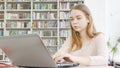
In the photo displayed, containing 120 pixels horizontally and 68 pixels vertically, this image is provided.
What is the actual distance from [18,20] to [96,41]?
450 cm

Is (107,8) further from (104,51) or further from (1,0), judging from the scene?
(104,51)

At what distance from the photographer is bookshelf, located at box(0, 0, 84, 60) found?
582cm

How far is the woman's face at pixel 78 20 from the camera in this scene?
1.59 metres

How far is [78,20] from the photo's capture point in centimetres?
162

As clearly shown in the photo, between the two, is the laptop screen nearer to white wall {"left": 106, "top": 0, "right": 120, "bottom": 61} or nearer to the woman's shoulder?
the woman's shoulder

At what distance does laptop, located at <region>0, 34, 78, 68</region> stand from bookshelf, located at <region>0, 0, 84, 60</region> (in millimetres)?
4596

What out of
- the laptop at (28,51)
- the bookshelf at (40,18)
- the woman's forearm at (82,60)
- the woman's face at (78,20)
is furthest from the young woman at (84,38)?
the bookshelf at (40,18)

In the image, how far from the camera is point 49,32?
5.88 m

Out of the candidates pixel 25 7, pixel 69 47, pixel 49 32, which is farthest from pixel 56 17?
pixel 69 47

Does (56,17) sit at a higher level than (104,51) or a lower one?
higher

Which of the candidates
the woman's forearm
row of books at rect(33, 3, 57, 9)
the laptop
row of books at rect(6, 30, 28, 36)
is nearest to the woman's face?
the woman's forearm

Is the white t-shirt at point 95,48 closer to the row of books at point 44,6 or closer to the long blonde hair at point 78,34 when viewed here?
the long blonde hair at point 78,34

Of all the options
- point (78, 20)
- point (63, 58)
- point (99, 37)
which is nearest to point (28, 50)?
point (63, 58)

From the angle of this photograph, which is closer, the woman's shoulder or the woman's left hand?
the woman's left hand
